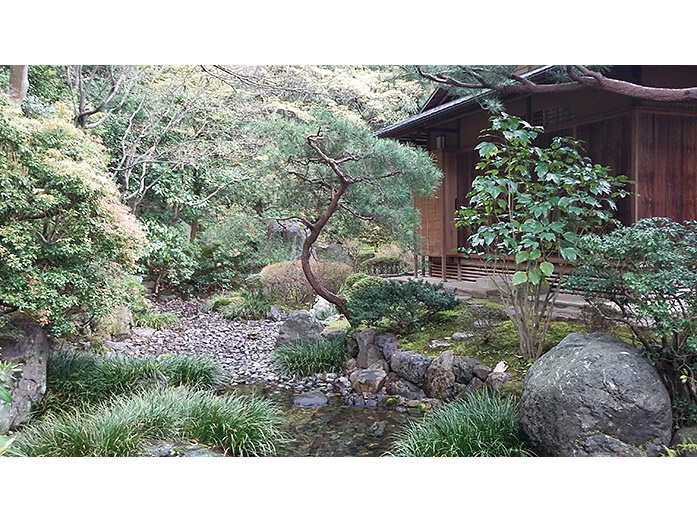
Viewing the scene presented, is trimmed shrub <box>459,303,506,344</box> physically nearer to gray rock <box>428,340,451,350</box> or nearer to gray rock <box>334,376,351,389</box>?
gray rock <box>428,340,451,350</box>

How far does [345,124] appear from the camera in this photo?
573 centimetres

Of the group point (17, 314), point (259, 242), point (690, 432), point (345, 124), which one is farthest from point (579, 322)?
point (259, 242)

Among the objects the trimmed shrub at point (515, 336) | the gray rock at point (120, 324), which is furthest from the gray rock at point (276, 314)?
the trimmed shrub at point (515, 336)

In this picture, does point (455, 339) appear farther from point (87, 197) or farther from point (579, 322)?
point (87, 197)

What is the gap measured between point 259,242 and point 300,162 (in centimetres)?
384

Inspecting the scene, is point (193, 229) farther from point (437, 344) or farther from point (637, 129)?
point (637, 129)

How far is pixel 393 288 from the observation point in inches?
228

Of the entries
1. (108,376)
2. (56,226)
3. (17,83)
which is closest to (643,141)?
(56,226)

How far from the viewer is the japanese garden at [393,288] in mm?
3217

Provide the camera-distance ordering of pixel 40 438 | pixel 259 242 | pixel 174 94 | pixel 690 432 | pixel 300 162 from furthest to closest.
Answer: pixel 259 242, pixel 174 94, pixel 300 162, pixel 40 438, pixel 690 432

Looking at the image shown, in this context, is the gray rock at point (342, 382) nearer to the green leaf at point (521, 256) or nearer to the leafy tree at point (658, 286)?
the green leaf at point (521, 256)

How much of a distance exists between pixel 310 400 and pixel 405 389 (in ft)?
3.13

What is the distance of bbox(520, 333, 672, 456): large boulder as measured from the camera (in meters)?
2.98

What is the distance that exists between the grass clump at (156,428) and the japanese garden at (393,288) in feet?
0.05
